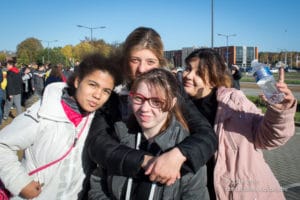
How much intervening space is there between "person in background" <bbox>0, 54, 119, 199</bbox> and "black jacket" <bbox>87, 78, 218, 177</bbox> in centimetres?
14

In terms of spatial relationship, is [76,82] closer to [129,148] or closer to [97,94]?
[97,94]

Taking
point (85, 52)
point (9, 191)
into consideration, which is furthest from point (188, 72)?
point (9, 191)

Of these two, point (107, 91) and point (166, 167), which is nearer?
point (166, 167)

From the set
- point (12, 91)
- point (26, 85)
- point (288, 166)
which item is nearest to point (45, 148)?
point (288, 166)

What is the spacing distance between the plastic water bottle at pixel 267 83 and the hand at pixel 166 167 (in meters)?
0.70

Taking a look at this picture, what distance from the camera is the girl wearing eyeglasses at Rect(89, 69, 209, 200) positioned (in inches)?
74.0

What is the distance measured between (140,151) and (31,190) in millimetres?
779

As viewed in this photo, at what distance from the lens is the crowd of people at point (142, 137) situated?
6.16 ft

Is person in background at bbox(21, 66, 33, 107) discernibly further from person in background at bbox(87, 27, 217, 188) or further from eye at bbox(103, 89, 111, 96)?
eye at bbox(103, 89, 111, 96)

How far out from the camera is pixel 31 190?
212cm

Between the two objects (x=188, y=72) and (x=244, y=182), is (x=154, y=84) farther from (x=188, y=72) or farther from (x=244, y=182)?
Result: (x=244, y=182)

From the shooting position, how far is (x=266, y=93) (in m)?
2.11

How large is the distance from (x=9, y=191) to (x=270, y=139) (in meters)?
1.67

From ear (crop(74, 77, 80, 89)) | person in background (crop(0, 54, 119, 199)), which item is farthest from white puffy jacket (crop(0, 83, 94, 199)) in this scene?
ear (crop(74, 77, 80, 89))
